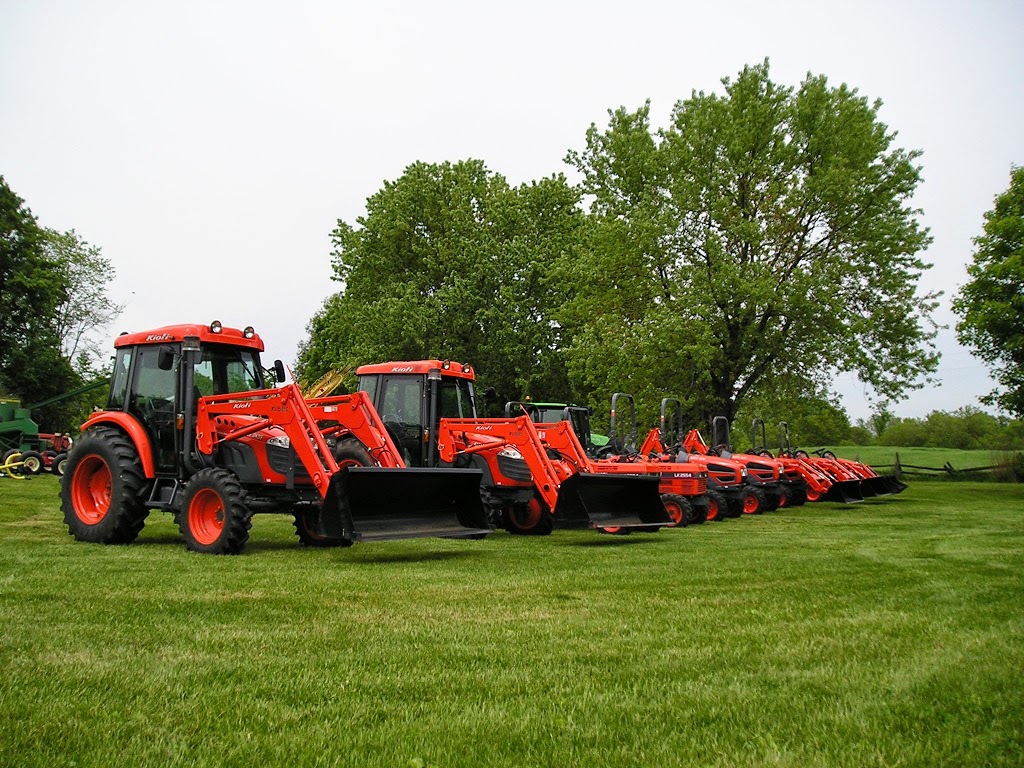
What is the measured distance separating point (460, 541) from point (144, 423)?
13.8ft

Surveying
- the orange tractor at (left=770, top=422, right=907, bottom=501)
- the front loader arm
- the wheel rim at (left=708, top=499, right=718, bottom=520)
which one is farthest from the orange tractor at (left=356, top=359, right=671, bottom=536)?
the orange tractor at (left=770, top=422, right=907, bottom=501)

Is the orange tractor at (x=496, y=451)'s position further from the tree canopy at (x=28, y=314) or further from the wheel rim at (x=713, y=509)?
the tree canopy at (x=28, y=314)

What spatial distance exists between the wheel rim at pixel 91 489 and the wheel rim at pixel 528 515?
5626 mm

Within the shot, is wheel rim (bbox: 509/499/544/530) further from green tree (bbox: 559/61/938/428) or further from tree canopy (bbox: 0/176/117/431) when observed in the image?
tree canopy (bbox: 0/176/117/431)

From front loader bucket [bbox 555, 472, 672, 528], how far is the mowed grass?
2097 mm

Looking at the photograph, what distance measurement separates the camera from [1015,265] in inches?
968

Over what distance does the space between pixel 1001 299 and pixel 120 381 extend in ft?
76.3

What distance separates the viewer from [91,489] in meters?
11.4

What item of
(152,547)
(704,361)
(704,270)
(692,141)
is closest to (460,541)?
(152,547)

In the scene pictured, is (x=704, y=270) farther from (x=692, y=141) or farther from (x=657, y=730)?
(x=657, y=730)

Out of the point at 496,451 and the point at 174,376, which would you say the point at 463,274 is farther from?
the point at 174,376

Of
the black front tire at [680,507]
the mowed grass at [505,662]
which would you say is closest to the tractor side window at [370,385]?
the mowed grass at [505,662]

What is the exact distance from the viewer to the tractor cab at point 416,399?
13070 mm

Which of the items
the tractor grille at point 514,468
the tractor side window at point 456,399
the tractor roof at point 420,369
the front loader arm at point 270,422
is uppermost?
the tractor roof at point 420,369
